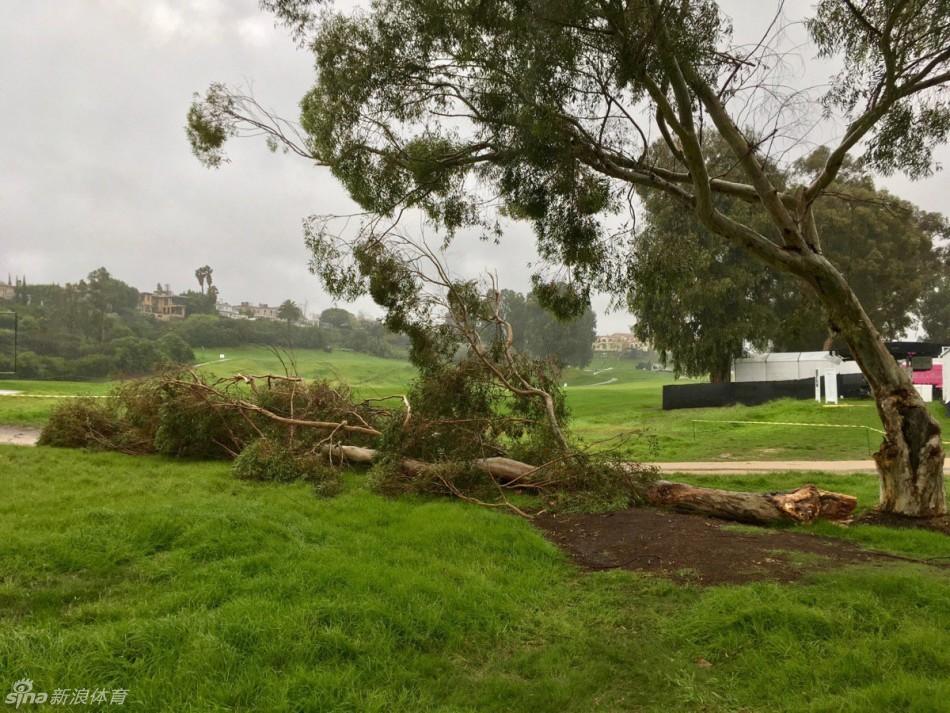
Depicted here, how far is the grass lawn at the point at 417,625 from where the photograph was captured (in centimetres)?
328

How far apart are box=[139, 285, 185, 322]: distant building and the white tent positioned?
76.5 metres

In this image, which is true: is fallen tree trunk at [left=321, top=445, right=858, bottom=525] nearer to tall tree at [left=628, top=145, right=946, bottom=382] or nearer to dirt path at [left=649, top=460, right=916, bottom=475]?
dirt path at [left=649, top=460, right=916, bottom=475]

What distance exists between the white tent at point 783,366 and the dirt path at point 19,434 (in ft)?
109

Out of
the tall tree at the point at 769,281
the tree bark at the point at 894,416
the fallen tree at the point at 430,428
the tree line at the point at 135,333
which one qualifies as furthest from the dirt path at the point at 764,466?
the tree line at the point at 135,333

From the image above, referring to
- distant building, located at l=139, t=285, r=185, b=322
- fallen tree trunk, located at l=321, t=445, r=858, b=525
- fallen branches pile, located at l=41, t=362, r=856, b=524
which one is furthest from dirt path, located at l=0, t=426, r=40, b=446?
distant building, located at l=139, t=285, r=185, b=322

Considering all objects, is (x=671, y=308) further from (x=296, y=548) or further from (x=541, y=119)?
(x=296, y=548)

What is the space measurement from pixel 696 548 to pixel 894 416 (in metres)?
3.56

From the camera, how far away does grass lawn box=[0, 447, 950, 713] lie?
3279mm

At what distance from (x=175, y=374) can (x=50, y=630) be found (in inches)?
398

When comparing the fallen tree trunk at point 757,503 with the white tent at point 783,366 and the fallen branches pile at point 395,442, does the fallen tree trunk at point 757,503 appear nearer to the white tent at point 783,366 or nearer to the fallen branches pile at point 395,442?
the fallen branches pile at point 395,442

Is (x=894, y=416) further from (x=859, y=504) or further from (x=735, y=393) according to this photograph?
(x=735, y=393)

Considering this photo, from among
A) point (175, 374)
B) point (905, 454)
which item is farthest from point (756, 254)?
point (175, 374)

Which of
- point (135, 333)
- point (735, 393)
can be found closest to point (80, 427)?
point (735, 393)

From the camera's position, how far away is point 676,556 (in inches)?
242
